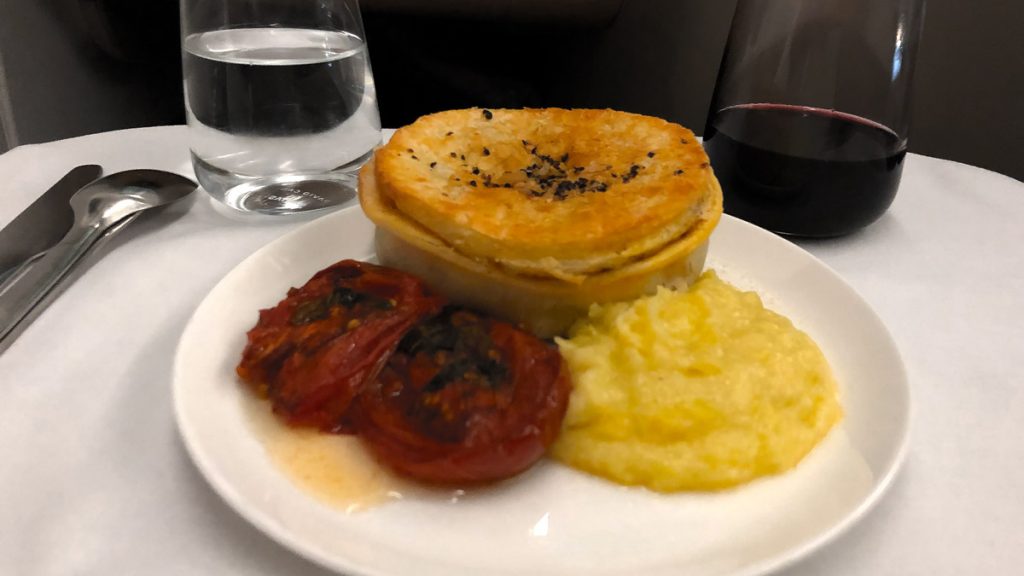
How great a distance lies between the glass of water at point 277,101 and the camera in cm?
155

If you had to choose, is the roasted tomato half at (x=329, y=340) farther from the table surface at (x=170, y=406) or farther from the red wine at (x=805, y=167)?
the red wine at (x=805, y=167)

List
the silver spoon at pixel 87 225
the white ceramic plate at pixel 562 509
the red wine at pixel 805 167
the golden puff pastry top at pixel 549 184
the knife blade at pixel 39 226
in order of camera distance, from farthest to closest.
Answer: the red wine at pixel 805 167
the knife blade at pixel 39 226
the silver spoon at pixel 87 225
the golden puff pastry top at pixel 549 184
the white ceramic plate at pixel 562 509

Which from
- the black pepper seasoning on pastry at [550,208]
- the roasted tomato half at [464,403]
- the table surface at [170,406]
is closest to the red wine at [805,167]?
the table surface at [170,406]

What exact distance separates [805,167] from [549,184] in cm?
57

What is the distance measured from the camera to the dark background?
2586 mm

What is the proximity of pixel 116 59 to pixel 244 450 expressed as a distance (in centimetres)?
247

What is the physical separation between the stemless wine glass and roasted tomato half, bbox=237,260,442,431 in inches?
31.8

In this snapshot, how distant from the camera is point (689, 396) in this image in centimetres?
100

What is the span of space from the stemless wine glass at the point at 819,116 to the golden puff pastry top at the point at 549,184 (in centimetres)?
24

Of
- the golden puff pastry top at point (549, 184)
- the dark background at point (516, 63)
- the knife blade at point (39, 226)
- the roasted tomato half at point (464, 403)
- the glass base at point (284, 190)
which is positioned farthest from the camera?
the dark background at point (516, 63)

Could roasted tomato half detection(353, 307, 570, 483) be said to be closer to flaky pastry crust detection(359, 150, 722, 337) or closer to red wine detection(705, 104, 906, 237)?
flaky pastry crust detection(359, 150, 722, 337)

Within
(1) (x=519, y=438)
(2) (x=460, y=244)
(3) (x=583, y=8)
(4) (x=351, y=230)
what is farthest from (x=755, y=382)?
(3) (x=583, y=8)

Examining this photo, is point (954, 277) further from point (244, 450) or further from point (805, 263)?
point (244, 450)

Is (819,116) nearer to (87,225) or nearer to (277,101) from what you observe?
(277,101)
